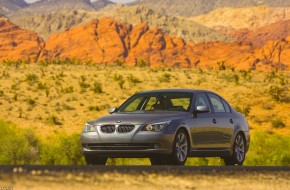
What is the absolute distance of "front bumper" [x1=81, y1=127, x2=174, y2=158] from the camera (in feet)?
38.4

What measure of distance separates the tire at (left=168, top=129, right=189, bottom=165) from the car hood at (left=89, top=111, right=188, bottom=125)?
310 millimetres

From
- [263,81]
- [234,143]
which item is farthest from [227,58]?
A: [234,143]

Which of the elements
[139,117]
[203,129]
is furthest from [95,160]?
[203,129]

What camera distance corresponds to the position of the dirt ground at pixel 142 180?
4417 millimetres

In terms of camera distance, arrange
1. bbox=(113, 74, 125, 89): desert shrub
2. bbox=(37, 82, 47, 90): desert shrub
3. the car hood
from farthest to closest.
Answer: bbox=(113, 74, 125, 89): desert shrub < bbox=(37, 82, 47, 90): desert shrub < the car hood

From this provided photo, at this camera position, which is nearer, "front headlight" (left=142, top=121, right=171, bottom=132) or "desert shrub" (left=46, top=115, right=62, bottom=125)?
"front headlight" (left=142, top=121, right=171, bottom=132)

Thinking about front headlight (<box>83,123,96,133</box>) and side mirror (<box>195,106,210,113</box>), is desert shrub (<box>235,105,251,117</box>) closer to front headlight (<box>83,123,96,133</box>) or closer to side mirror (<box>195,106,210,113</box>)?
side mirror (<box>195,106,210,113</box>)

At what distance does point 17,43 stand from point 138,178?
127510 mm

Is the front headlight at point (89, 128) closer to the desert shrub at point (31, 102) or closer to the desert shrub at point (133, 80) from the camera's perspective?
the desert shrub at point (31, 102)

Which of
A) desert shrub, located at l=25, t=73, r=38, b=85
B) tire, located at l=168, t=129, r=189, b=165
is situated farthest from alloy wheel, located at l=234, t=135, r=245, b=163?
desert shrub, located at l=25, t=73, r=38, b=85

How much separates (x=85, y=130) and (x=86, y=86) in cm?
4011

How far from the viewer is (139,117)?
1200 centimetres

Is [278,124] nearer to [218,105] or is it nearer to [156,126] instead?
[218,105]

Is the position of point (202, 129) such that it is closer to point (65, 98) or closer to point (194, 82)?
point (65, 98)
